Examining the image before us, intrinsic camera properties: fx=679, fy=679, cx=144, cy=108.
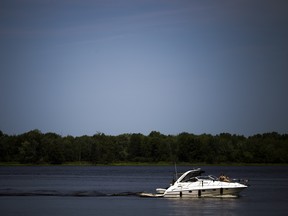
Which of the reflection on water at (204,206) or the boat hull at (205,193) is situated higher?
the boat hull at (205,193)

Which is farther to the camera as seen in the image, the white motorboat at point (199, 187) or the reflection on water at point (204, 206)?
the white motorboat at point (199, 187)

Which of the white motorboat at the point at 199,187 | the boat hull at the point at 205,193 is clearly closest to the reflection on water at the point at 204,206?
the boat hull at the point at 205,193

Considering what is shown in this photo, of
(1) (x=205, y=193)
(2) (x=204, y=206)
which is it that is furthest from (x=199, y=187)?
(2) (x=204, y=206)

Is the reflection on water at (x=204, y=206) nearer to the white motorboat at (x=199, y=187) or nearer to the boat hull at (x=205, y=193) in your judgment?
the boat hull at (x=205, y=193)

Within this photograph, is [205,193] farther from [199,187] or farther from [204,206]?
[204,206]

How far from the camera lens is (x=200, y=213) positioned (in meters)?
64.8

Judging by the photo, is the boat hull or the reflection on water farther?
the boat hull

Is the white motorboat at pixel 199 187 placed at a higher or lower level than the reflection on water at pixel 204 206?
higher

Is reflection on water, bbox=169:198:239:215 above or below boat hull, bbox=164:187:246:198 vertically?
below

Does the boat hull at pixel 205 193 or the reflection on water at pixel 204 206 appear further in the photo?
the boat hull at pixel 205 193

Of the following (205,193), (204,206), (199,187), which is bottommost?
(204,206)

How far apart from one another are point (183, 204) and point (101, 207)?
8.87 m

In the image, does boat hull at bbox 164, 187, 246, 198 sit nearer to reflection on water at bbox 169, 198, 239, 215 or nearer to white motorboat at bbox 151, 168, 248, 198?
white motorboat at bbox 151, 168, 248, 198

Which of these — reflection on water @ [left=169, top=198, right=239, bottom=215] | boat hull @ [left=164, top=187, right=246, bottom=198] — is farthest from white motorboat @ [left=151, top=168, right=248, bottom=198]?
reflection on water @ [left=169, top=198, right=239, bottom=215]
